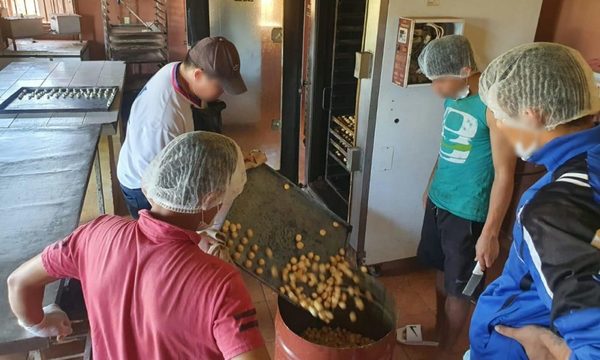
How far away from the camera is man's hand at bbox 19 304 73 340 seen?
119cm

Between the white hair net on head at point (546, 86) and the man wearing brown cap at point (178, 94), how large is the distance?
3.41 feet

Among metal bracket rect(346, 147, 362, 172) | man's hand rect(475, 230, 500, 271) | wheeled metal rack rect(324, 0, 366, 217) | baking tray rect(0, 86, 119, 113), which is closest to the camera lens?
man's hand rect(475, 230, 500, 271)

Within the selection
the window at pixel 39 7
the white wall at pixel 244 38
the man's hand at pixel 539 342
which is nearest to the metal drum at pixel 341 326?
the man's hand at pixel 539 342

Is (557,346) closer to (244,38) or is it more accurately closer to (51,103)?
(51,103)

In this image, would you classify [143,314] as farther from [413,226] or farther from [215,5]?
[215,5]

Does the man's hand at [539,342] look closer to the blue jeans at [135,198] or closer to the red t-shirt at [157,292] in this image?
the red t-shirt at [157,292]

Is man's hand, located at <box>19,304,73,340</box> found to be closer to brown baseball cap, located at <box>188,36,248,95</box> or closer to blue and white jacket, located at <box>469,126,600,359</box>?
brown baseball cap, located at <box>188,36,248,95</box>

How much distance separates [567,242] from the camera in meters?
0.94

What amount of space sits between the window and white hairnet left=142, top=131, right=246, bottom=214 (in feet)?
15.6

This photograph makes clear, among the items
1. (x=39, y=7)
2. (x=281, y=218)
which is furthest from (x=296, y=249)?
(x=39, y=7)

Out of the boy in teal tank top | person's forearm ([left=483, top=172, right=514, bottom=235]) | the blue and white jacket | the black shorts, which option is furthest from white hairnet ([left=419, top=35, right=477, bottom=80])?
the blue and white jacket

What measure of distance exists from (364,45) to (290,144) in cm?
144

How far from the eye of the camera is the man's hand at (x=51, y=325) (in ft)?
3.91

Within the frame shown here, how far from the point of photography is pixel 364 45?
2434 mm
